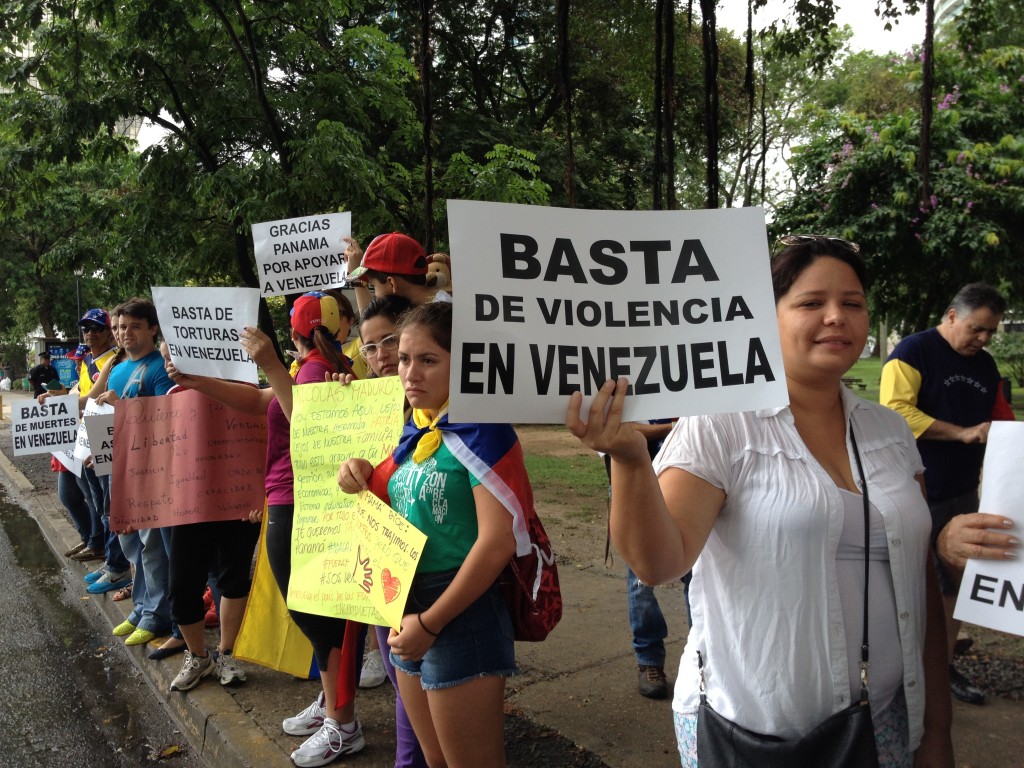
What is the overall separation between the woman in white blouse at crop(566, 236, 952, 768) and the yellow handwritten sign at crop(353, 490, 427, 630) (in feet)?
2.78

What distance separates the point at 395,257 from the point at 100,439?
2983 millimetres

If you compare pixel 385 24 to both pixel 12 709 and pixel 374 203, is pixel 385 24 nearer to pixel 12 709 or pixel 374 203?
pixel 374 203

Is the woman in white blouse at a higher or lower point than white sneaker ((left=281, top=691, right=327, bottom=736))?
higher

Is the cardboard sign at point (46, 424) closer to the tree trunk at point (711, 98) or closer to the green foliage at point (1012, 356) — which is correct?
the tree trunk at point (711, 98)

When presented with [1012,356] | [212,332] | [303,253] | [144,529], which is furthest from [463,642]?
[1012,356]

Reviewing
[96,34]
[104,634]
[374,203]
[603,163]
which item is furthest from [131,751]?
[603,163]

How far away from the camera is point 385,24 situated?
1388 centimetres

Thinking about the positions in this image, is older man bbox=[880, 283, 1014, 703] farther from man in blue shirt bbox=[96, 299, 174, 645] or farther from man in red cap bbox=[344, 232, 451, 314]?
man in blue shirt bbox=[96, 299, 174, 645]

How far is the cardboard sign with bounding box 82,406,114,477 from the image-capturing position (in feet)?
16.4

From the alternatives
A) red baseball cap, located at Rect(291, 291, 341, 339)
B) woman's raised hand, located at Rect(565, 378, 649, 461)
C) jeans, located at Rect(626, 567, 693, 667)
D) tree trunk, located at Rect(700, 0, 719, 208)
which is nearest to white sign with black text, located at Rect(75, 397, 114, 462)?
red baseball cap, located at Rect(291, 291, 341, 339)

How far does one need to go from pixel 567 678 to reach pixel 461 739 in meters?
1.91

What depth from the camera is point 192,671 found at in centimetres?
422

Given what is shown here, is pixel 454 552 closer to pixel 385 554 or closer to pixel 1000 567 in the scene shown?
pixel 385 554

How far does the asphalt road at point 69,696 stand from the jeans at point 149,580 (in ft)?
1.00
